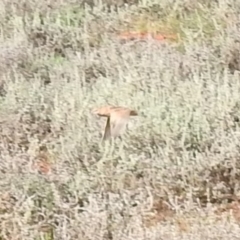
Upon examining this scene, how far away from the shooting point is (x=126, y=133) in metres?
3.29

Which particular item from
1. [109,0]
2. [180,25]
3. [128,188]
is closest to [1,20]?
[109,0]

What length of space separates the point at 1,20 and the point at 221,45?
4.27 feet

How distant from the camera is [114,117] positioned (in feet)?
11.1

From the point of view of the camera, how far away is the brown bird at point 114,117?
3.29m

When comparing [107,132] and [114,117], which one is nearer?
[107,132]

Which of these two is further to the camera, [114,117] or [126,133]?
[114,117]

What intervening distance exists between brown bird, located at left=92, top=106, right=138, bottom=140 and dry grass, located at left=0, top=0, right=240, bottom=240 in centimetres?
4

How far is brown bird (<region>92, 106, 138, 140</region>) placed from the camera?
3.29 metres

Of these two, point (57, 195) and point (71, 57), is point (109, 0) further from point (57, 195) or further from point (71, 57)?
point (57, 195)

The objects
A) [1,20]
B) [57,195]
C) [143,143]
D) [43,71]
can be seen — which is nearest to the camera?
[57,195]

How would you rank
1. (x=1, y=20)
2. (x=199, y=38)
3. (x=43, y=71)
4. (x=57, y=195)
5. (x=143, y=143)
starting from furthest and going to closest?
1. (x=1, y=20)
2. (x=199, y=38)
3. (x=43, y=71)
4. (x=143, y=143)
5. (x=57, y=195)

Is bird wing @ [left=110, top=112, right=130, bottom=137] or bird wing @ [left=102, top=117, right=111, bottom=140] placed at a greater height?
bird wing @ [left=110, top=112, right=130, bottom=137]

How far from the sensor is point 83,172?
3.09 metres

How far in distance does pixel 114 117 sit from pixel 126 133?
0.45 ft
